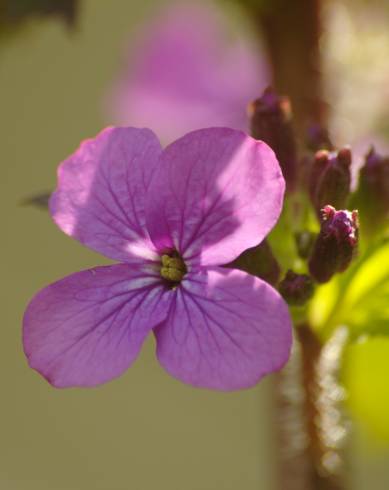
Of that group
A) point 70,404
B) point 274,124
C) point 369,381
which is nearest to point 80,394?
point 70,404

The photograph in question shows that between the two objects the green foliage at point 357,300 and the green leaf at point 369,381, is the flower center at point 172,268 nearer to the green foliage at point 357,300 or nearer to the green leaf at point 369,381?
the green foliage at point 357,300

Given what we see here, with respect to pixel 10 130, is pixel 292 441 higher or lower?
higher

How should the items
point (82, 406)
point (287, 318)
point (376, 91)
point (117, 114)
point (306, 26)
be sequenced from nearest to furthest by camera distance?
point (287, 318) < point (306, 26) < point (376, 91) < point (117, 114) < point (82, 406)

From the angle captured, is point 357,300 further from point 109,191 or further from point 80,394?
point 80,394

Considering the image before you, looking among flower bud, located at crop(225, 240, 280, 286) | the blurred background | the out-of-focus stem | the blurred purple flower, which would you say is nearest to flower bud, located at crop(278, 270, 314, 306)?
flower bud, located at crop(225, 240, 280, 286)

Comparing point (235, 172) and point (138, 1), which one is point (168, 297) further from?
point (138, 1)

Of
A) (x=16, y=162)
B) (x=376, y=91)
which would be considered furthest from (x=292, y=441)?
(x=16, y=162)

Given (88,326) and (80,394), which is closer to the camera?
(88,326)
